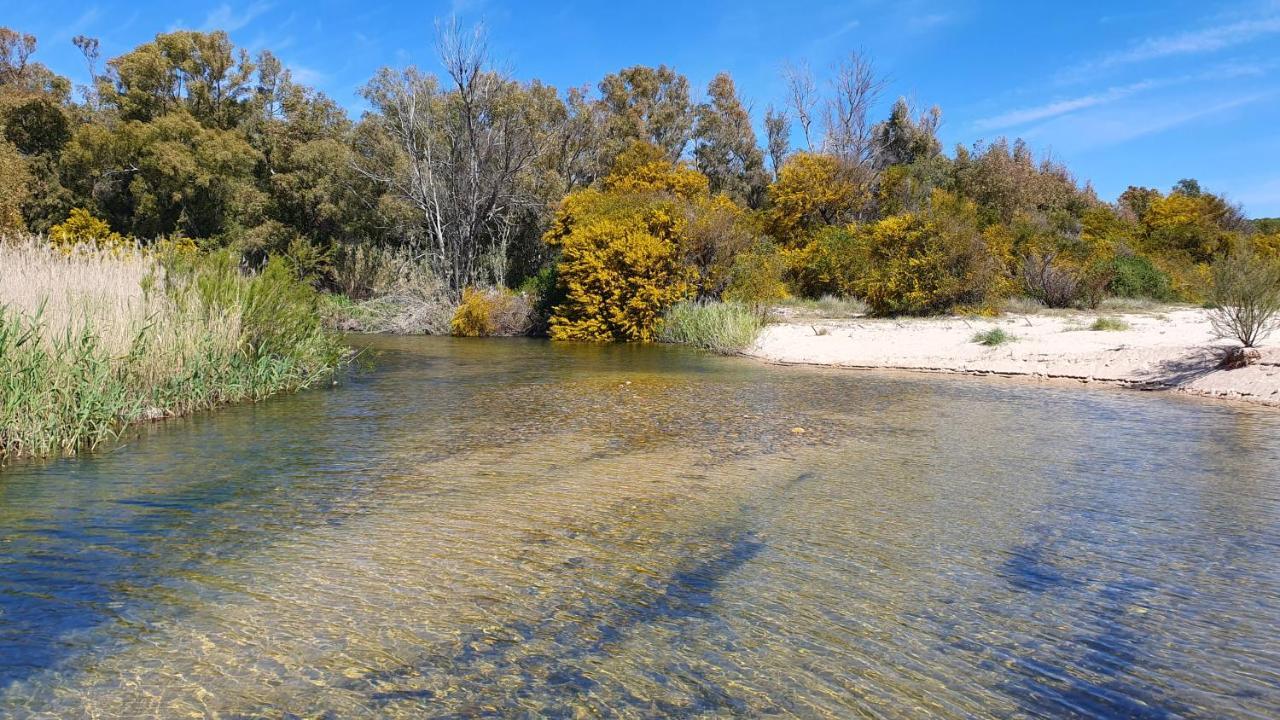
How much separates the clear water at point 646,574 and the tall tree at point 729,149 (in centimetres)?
4198

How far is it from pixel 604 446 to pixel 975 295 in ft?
54.4

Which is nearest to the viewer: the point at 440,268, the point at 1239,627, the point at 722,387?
the point at 1239,627

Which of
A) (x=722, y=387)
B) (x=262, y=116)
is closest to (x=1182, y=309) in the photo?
(x=722, y=387)

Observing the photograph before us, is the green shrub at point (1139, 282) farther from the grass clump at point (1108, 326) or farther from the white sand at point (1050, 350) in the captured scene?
the grass clump at point (1108, 326)

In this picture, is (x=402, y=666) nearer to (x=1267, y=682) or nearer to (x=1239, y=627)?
(x=1267, y=682)

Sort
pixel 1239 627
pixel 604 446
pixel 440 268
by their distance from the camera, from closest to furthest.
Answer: pixel 1239 627, pixel 604 446, pixel 440 268

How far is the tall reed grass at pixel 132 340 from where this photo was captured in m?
7.25

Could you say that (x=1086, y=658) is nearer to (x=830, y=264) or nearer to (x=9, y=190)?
(x=9, y=190)

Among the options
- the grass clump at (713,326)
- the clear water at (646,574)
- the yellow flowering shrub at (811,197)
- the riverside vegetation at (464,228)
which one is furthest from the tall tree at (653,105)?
the clear water at (646,574)

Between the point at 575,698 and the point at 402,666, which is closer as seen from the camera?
the point at 575,698

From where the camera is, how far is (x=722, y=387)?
42.2ft

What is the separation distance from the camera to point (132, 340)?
28.7 ft

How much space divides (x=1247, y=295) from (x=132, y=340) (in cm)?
1556

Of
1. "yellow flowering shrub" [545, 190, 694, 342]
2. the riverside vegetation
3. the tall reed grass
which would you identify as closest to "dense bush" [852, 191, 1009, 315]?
the riverside vegetation
